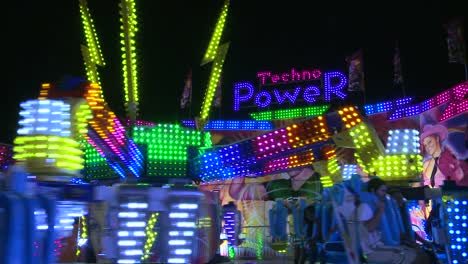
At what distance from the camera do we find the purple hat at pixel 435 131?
18.6m

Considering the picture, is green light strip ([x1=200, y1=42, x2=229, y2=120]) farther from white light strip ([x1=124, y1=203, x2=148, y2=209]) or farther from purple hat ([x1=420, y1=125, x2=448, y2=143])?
purple hat ([x1=420, y1=125, x2=448, y2=143])

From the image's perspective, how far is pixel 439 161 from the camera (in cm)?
1881

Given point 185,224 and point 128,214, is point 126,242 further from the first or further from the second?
point 185,224

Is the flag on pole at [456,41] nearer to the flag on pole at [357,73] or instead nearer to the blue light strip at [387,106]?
the blue light strip at [387,106]

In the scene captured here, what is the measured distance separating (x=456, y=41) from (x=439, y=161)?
185 inches

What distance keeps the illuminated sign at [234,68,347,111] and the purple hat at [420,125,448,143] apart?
7851 mm

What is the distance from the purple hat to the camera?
18.6 metres

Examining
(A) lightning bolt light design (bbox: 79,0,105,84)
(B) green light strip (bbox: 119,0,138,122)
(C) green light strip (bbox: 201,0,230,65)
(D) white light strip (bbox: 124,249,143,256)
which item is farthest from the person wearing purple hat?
(D) white light strip (bbox: 124,249,143,256)

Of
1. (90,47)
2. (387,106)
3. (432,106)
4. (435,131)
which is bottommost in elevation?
(435,131)

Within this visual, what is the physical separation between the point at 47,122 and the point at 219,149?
5352 millimetres

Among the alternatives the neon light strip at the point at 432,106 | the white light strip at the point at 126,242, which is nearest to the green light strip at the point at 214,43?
the white light strip at the point at 126,242

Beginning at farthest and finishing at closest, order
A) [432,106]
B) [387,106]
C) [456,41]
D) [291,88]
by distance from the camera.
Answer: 1. [291,88]
2. [387,106]
3. [456,41]
4. [432,106]

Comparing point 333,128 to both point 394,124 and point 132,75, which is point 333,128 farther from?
point 394,124

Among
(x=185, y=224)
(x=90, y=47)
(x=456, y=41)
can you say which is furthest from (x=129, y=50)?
(x=456, y=41)
